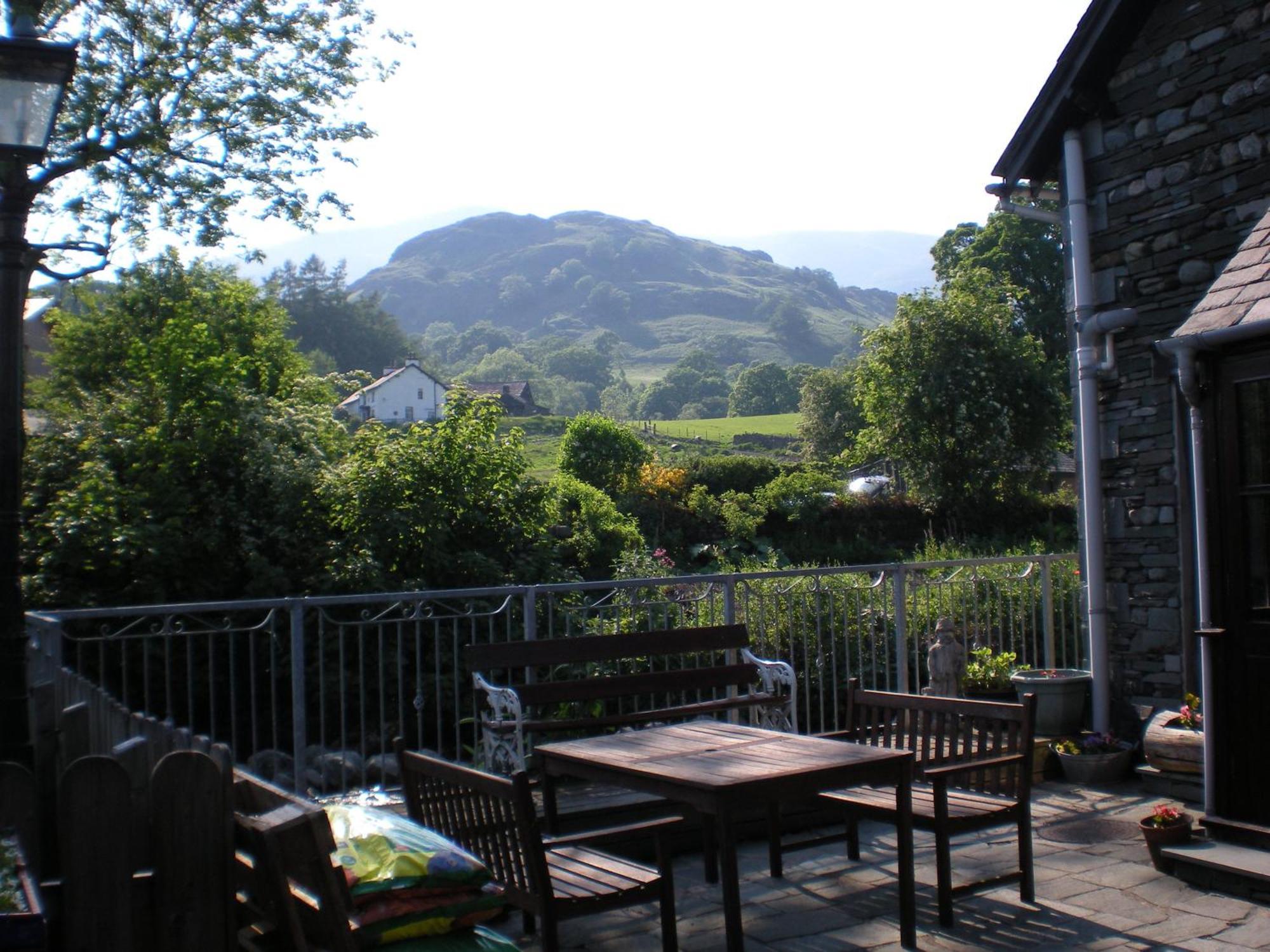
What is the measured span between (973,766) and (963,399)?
25.1m

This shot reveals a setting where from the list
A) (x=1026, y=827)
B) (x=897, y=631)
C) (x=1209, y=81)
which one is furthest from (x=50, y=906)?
(x=1209, y=81)

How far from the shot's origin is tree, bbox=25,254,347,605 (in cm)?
994

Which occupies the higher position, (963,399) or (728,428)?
(728,428)

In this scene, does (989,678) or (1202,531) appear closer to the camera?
(1202,531)

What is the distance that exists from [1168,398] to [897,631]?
8.28ft

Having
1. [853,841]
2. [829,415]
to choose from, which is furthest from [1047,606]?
[829,415]

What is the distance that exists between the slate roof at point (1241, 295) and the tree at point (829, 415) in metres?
44.5

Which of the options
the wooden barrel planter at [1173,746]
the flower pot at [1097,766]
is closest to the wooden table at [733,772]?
the wooden barrel planter at [1173,746]

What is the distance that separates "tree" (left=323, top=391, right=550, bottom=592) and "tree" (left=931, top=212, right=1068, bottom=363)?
3264 centimetres

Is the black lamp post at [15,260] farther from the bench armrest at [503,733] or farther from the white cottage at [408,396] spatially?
the white cottage at [408,396]

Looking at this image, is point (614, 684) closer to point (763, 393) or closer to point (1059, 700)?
point (1059, 700)

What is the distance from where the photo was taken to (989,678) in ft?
28.1

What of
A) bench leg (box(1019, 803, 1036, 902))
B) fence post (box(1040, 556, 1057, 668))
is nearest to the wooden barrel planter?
fence post (box(1040, 556, 1057, 668))

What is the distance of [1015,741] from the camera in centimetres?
525
